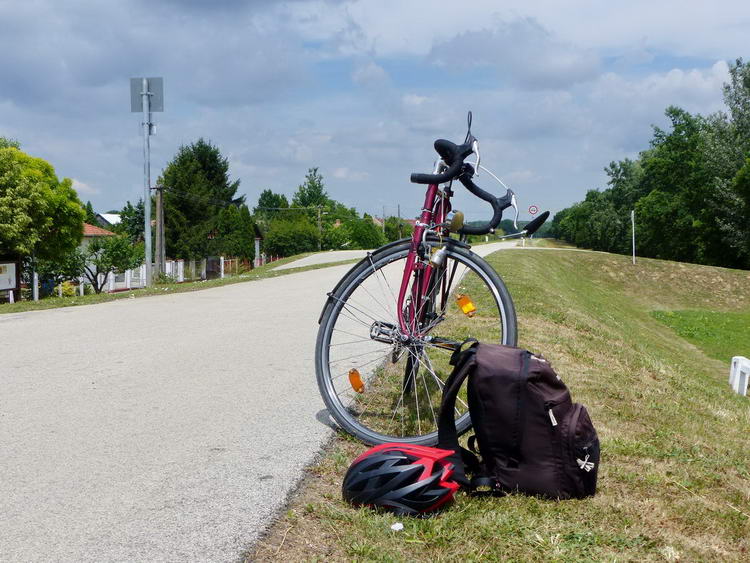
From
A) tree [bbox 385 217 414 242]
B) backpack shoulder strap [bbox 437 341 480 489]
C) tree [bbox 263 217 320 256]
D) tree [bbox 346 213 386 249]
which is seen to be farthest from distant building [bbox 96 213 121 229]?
backpack shoulder strap [bbox 437 341 480 489]

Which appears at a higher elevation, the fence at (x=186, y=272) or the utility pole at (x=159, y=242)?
the utility pole at (x=159, y=242)

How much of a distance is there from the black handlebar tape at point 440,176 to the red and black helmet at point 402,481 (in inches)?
60.6

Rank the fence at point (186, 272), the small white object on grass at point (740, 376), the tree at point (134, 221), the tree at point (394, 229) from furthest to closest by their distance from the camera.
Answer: the tree at point (394, 229), the tree at point (134, 221), the fence at point (186, 272), the small white object on grass at point (740, 376)

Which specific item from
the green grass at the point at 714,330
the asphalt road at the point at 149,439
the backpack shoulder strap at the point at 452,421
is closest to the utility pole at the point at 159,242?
the green grass at the point at 714,330

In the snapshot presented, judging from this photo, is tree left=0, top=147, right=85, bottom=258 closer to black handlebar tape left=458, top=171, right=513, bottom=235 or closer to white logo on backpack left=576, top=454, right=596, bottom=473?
black handlebar tape left=458, top=171, right=513, bottom=235

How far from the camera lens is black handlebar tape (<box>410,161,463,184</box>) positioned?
383 centimetres

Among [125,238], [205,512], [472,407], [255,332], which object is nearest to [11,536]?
[205,512]

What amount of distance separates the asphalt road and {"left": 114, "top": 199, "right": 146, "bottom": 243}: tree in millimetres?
90155

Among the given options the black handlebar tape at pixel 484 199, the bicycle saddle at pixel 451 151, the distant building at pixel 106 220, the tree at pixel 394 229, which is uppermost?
the distant building at pixel 106 220

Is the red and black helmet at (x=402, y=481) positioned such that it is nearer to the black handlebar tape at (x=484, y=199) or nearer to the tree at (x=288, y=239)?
the black handlebar tape at (x=484, y=199)

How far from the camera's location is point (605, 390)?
5.54 m

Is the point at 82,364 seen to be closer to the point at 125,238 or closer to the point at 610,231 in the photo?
the point at 125,238

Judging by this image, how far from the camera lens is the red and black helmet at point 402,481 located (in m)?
2.89

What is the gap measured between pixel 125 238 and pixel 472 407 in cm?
6623
